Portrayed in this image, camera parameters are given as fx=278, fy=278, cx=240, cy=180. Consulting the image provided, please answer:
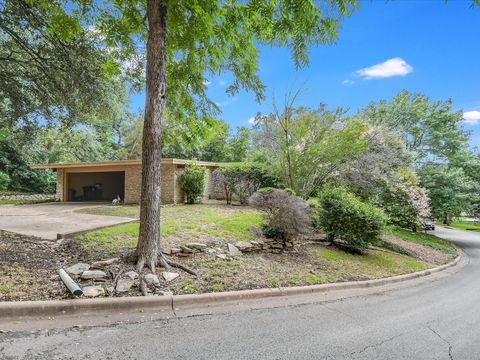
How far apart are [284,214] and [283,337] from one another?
13.0ft

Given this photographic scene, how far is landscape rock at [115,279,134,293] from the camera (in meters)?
3.75

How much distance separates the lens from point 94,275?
4031mm

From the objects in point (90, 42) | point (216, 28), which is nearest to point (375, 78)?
point (216, 28)

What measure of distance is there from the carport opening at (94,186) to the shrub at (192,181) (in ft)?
25.6

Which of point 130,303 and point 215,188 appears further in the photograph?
point 215,188

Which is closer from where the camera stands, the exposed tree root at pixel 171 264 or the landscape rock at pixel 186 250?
the exposed tree root at pixel 171 264

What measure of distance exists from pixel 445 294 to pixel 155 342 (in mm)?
6144

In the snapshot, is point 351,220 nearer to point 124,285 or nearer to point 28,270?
point 124,285

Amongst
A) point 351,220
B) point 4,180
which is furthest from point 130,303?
point 4,180

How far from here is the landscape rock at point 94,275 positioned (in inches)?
157

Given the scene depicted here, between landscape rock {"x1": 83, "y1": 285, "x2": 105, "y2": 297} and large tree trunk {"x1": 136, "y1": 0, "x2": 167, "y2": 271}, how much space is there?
0.91 m

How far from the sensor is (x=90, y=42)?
25.2 feet

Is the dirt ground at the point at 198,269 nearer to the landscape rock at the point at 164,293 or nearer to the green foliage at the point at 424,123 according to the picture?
the landscape rock at the point at 164,293

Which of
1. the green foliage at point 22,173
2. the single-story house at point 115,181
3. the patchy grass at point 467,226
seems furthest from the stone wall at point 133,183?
the patchy grass at point 467,226
